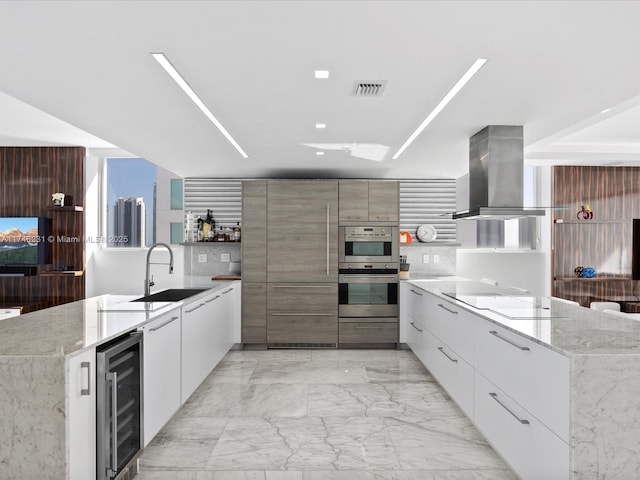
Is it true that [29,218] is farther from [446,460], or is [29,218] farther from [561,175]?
[561,175]

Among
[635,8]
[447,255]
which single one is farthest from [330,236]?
[635,8]

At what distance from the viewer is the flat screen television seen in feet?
20.9

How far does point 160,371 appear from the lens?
283cm

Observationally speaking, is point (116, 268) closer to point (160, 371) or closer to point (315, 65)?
point (160, 371)

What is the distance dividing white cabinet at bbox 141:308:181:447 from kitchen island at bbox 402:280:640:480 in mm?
1966

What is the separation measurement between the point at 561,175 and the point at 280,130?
469 cm

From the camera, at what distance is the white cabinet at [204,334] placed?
342cm

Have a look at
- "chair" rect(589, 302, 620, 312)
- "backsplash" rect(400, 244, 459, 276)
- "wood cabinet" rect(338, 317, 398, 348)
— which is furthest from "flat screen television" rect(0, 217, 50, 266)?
"chair" rect(589, 302, 620, 312)

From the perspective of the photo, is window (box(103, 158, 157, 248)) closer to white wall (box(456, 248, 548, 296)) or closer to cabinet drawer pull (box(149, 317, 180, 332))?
cabinet drawer pull (box(149, 317, 180, 332))

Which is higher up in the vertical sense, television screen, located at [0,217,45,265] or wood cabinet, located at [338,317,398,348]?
television screen, located at [0,217,45,265]

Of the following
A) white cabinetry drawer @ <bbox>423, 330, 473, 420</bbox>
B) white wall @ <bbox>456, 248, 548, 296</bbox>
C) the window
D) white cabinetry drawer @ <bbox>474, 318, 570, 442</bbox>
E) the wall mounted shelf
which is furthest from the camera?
the window

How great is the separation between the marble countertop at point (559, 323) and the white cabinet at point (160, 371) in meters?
1.98

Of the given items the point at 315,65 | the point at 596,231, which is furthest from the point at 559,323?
the point at 596,231

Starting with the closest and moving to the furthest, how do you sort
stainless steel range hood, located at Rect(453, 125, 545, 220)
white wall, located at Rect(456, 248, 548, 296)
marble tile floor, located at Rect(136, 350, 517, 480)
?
1. marble tile floor, located at Rect(136, 350, 517, 480)
2. stainless steel range hood, located at Rect(453, 125, 545, 220)
3. white wall, located at Rect(456, 248, 548, 296)
